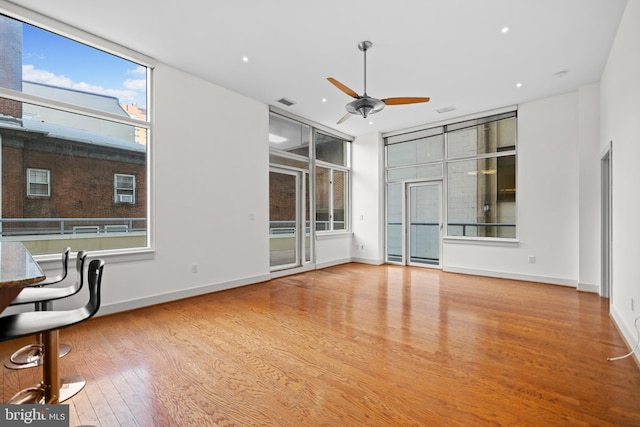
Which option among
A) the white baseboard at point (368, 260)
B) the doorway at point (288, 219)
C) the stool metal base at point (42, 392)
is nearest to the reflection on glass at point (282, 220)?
the doorway at point (288, 219)

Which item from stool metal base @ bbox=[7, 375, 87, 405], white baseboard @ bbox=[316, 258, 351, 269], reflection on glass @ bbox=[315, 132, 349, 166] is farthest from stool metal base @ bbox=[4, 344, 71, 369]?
reflection on glass @ bbox=[315, 132, 349, 166]

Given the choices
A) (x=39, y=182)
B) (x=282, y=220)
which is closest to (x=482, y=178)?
(x=282, y=220)

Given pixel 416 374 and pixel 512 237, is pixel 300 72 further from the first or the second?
pixel 512 237

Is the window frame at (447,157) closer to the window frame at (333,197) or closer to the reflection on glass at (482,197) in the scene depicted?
the reflection on glass at (482,197)

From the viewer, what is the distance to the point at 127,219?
382cm

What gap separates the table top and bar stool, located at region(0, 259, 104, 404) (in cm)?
31

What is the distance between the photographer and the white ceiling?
9.64 ft

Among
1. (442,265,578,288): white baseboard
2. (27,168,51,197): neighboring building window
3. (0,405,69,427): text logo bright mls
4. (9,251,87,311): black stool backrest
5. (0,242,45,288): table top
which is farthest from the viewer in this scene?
(442,265,578,288): white baseboard

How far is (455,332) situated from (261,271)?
10.8 feet

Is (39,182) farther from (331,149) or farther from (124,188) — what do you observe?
(331,149)

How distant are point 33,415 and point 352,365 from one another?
6.30 ft

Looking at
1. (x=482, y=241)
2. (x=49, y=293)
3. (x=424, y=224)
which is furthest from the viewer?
(x=424, y=224)

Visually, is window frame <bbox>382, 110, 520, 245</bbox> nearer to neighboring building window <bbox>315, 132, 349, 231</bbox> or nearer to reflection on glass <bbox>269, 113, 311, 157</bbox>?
neighboring building window <bbox>315, 132, 349, 231</bbox>

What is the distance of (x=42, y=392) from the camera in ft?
6.22
